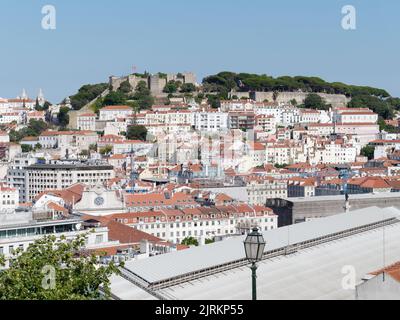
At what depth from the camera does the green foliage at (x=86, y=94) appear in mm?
83506

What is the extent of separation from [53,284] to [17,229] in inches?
481

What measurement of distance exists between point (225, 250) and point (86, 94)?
236 ft

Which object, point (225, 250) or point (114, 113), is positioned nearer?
point (225, 250)

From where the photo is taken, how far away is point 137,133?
237 ft

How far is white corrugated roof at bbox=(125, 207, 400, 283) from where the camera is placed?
13.0 metres

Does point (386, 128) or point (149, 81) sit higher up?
point (149, 81)

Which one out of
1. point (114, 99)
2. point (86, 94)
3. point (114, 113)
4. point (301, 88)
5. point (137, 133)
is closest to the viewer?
point (137, 133)

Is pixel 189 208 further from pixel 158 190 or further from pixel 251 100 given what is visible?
pixel 251 100

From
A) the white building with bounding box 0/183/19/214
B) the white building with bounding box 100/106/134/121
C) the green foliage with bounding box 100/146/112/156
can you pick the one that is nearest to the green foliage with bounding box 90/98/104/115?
the white building with bounding box 100/106/134/121

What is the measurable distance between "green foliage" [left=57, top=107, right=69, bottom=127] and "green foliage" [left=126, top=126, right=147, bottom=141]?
9.40 metres

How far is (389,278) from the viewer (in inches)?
349

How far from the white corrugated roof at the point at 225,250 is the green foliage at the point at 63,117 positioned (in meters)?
61.8

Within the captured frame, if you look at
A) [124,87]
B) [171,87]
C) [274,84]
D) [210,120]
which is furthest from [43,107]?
[274,84]

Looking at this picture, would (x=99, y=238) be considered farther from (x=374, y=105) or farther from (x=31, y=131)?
(x=374, y=105)
